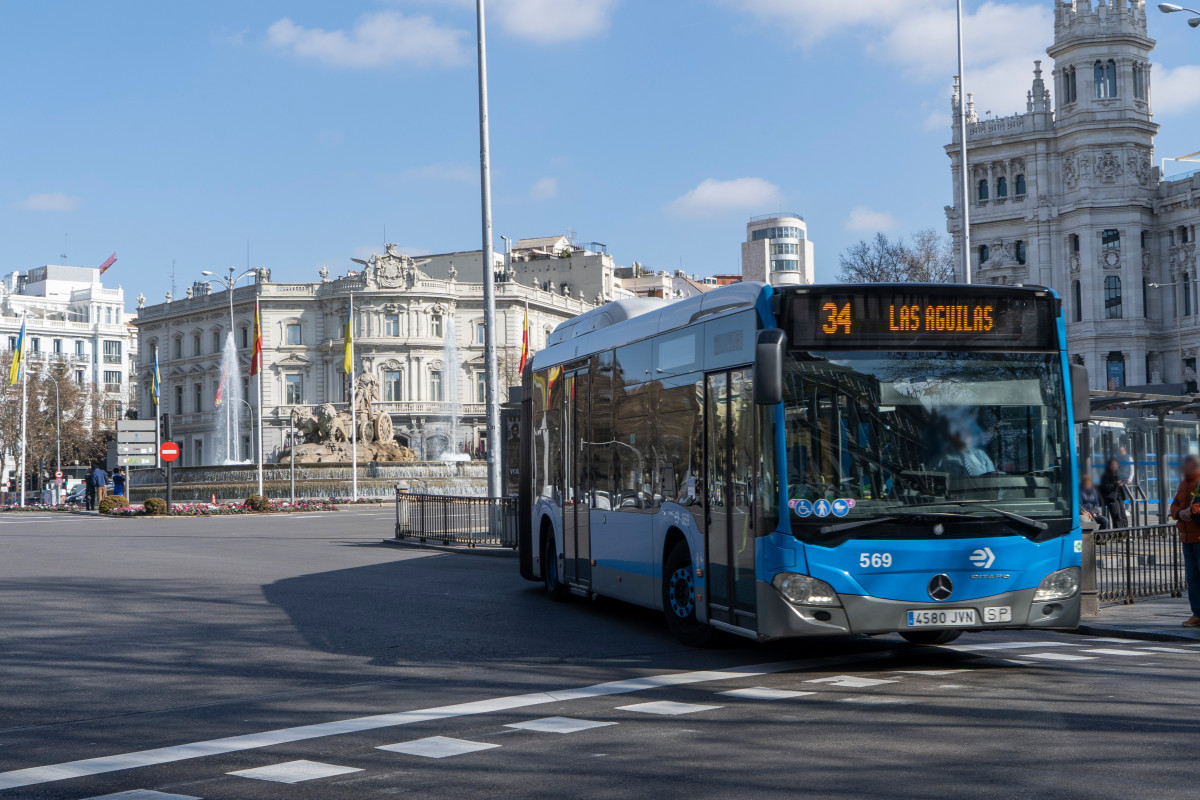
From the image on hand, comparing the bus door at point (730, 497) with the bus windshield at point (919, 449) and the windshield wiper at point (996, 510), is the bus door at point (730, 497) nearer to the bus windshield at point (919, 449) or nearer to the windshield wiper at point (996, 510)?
the bus windshield at point (919, 449)

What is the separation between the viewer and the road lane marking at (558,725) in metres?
7.71

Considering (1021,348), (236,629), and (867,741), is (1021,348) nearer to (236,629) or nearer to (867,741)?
(867,741)

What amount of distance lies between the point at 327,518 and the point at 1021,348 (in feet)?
111

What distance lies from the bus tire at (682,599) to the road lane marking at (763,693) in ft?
6.44

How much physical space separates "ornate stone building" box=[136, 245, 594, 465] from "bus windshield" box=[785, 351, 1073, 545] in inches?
3432

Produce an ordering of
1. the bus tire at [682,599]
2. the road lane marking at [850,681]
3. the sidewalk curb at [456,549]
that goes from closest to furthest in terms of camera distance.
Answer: the road lane marking at [850,681] → the bus tire at [682,599] → the sidewalk curb at [456,549]

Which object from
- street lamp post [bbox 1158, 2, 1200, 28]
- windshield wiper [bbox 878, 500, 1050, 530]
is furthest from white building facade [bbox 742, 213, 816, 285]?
windshield wiper [bbox 878, 500, 1050, 530]

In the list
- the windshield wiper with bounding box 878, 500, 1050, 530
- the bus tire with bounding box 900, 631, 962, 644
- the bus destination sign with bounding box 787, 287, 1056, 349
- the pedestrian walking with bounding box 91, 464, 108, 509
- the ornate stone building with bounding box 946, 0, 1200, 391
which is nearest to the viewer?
the windshield wiper with bounding box 878, 500, 1050, 530

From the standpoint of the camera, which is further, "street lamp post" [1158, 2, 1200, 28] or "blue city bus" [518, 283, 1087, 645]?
"street lamp post" [1158, 2, 1200, 28]

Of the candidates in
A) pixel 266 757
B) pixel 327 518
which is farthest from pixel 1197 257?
A: pixel 266 757

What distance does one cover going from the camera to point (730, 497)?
33.4 feet

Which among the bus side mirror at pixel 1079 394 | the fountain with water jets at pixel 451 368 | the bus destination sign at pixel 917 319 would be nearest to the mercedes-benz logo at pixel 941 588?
the bus side mirror at pixel 1079 394

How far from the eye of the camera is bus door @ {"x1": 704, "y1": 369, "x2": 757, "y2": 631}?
32.3 ft

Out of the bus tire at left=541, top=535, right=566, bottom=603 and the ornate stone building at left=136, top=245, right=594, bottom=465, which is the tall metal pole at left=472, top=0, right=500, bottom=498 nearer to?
the bus tire at left=541, top=535, right=566, bottom=603
